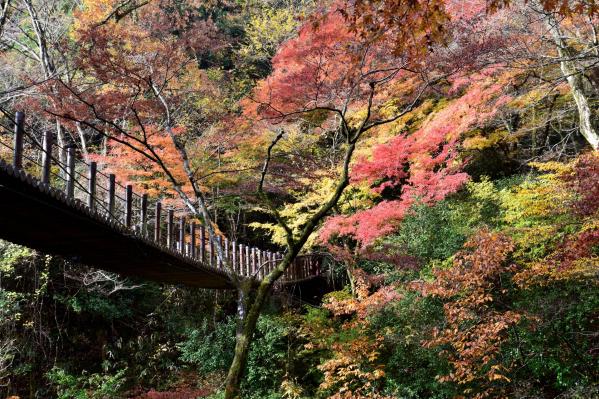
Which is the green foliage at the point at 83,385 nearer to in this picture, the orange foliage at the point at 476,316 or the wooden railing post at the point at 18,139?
the orange foliage at the point at 476,316

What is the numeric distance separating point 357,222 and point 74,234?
14.8 ft

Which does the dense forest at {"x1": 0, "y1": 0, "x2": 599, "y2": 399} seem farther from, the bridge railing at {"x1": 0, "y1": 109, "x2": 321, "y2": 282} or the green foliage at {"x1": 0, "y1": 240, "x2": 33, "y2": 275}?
the bridge railing at {"x1": 0, "y1": 109, "x2": 321, "y2": 282}

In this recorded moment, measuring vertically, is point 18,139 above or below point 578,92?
below

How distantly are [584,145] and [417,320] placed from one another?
19.3ft

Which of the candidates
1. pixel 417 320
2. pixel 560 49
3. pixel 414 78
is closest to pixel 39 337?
pixel 417 320

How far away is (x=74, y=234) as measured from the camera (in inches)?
167

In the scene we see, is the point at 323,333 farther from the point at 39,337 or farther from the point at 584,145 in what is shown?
the point at 584,145

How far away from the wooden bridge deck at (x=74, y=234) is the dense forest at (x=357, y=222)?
62 cm

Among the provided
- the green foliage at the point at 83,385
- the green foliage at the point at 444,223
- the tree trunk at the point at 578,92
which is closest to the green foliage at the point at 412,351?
the green foliage at the point at 444,223

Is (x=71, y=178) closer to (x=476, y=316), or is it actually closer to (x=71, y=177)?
(x=71, y=177)

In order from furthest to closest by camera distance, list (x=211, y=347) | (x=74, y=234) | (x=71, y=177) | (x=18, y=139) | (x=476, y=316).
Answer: (x=211, y=347), (x=476, y=316), (x=74, y=234), (x=71, y=177), (x=18, y=139)

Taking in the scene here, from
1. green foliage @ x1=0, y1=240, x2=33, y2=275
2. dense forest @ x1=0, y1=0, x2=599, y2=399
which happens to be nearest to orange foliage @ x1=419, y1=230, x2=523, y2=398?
dense forest @ x1=0, y1=0, x2=599, y2=399

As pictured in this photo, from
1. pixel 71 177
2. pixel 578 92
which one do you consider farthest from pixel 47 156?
pixel 578 92

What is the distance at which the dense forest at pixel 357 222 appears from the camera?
534 cm
